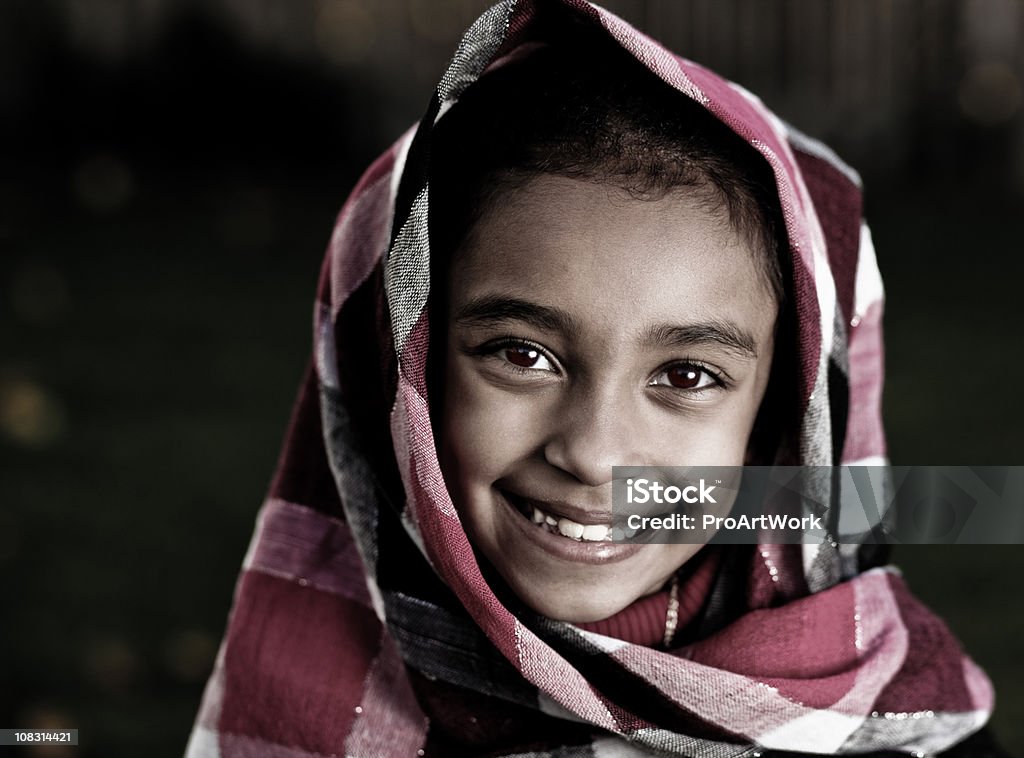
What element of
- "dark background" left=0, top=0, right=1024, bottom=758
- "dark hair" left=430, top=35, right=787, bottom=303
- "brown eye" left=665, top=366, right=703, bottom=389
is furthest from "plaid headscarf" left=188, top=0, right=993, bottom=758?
"dark background" left=0, top=0, right=1024, bottom=758

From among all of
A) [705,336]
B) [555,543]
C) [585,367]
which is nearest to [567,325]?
[585,367]

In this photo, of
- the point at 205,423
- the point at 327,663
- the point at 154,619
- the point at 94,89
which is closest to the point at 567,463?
the point at 327,663

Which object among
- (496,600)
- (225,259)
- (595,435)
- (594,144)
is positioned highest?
(594,144)

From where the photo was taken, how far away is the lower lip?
141 cm

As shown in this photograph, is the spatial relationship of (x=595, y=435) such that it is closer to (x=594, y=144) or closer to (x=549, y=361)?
(x=549, y=361)

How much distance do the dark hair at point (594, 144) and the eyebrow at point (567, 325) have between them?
0.08 meters

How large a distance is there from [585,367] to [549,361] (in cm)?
5

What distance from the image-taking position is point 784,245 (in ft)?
4.63

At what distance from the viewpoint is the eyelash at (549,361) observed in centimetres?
136

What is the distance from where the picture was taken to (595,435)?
1.32m

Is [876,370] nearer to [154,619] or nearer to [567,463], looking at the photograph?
[567,463]

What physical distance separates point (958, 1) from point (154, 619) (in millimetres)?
5852

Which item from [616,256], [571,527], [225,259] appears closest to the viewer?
[616,256]

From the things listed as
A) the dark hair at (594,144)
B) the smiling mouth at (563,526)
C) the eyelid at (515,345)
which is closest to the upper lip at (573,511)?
the smiling mouth at (563,526)
